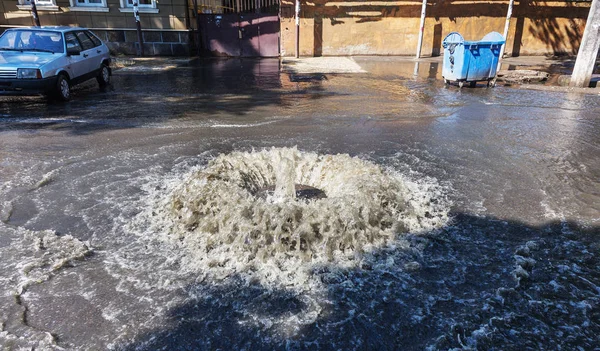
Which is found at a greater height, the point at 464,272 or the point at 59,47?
the point at 59,47

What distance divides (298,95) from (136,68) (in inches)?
294

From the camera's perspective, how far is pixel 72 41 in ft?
32.6

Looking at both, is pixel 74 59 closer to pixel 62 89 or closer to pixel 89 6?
pixel 62 89

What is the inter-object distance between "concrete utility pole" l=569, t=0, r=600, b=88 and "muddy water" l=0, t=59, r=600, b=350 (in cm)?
527

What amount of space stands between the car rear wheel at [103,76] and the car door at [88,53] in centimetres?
27

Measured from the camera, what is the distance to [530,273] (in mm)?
3410

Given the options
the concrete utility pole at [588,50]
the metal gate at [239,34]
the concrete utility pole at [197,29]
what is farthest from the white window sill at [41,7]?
the concrete utility pole at [588,50]

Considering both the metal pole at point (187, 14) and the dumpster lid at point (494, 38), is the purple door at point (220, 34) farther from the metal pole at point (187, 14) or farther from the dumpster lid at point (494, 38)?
the dumpster lid at point (494, 38)

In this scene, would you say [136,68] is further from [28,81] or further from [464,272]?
[464,272]

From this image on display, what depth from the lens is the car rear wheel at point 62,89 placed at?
359 inches

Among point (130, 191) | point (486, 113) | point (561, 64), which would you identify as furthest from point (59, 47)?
point (561, 64)

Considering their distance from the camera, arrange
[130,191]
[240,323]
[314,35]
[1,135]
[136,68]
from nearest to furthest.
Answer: [240,323] < [130,191] < [1,135] < [136,68] < [314,35]

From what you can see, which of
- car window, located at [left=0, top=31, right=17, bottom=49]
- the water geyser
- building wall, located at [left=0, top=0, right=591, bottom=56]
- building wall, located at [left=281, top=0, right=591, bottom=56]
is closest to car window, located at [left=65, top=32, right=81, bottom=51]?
car window, located at [left=0, top=31, right=17, bottom=49]

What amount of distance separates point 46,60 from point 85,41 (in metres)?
1.94
